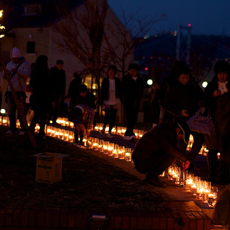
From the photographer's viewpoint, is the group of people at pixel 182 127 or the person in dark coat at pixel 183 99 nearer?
the group of people at pixel 182 127

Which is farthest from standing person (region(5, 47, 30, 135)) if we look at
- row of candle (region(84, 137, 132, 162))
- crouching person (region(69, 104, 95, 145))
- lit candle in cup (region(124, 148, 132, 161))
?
lit candle in cup (region(124, 148, 132, 161))

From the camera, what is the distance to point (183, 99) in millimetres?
8500

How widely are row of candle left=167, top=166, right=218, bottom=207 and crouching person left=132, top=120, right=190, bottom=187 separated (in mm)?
274

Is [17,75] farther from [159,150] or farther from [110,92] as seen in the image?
[159,150]

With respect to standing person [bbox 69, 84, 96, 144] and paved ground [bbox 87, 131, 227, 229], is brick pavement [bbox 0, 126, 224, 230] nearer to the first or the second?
paved ground [bbox 87, 131, 227, 229]

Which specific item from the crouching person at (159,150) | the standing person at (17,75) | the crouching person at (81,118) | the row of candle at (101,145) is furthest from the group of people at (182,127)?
the standing person at (17,75)

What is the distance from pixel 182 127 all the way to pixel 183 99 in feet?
4.58

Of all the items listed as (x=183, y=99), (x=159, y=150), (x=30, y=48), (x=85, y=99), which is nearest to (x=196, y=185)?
(x=159, y=150)

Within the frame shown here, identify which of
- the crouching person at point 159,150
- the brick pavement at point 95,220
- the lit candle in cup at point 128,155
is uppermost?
the crouching person at point 159,150

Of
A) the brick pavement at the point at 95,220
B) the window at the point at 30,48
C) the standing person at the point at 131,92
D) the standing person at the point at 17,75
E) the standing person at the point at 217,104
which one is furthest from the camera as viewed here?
the window at the point at 30,48

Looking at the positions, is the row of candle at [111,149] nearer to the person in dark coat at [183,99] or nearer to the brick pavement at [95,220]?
the person in dark coat at [183,99]

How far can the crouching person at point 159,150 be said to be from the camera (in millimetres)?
6961

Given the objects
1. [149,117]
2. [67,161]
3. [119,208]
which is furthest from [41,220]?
[149,117]

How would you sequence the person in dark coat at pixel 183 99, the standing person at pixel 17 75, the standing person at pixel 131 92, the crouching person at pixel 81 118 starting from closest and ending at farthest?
the person in dark coat at pixel 183 99 → the crouching person at pixel 81 118 → the standing person at pixel 17 75 → the standing person at pixel 131 92
